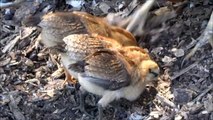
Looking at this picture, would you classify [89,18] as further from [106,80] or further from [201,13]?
[201,13]

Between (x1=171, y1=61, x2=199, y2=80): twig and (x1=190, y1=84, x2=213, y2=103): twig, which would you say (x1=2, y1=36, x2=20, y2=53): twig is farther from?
(x1=190, y1=84, x2=213, y2=103): twig

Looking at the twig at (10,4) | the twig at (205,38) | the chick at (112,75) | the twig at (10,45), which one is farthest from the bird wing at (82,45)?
the twig at (10,4)

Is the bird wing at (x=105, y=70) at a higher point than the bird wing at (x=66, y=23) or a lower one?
lower

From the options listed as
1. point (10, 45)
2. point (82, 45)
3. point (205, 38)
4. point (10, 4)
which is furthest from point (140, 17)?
point (10, 4)

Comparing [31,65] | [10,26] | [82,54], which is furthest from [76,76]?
[10,26]

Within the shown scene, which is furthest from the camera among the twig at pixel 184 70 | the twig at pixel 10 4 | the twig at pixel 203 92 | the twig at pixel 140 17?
the twig at pixel 10 4

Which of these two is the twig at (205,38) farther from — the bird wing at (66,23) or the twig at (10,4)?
A: the twig at (10,4)

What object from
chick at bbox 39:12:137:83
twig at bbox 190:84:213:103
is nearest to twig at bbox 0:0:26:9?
chick at bbox 39:12:137:83
